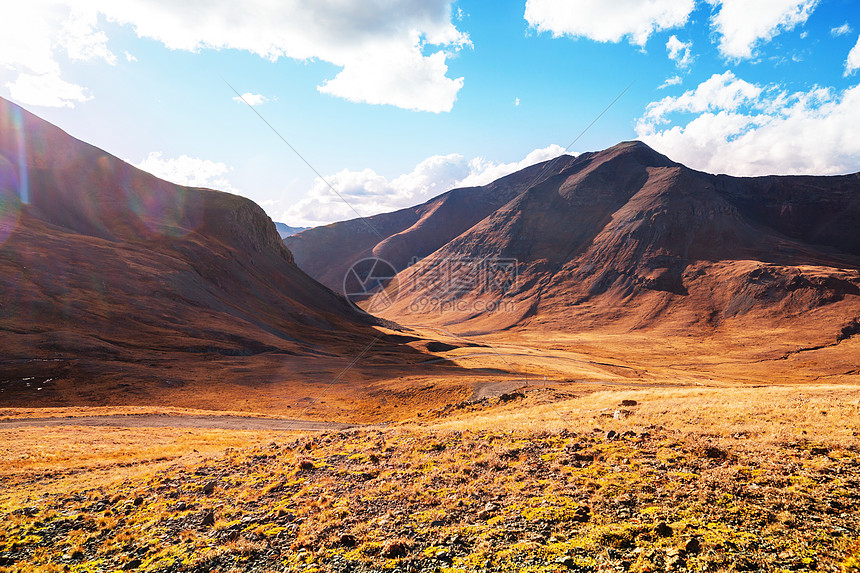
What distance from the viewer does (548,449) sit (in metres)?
11.0

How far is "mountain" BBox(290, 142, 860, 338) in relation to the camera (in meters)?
107

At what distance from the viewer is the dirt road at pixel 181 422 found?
24.2 meters

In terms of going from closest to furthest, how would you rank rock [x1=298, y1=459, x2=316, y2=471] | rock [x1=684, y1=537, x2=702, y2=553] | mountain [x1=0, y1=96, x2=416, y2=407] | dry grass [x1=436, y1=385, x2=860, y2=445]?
rock [x1=684, y1=537, x2=702, y2=553] → dry grass [x1=436, y1=385, x2=860, y2=445] → rock [x1=298, y1=459, x2=316, y2=471] → mountain [x1=0, y1=96, x2=416, y2=407]

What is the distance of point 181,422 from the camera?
26.6 m

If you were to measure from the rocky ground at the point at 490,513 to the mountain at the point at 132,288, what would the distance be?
99.0 ft

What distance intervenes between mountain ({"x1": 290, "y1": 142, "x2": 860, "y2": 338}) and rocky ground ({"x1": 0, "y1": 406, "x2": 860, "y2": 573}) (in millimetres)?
108854

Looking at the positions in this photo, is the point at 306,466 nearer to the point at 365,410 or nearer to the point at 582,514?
the point at 582,514

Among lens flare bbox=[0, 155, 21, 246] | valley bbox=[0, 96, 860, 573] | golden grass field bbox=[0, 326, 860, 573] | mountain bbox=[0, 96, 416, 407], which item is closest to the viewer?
golden grass field bbox=[0, 326, 860, 573]

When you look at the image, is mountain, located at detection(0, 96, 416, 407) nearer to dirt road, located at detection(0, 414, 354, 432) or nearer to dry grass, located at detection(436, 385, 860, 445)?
dirt road, located at detection(0, 414, 354, 432)

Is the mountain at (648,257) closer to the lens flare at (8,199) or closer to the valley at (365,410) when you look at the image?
the valley at (365,410)

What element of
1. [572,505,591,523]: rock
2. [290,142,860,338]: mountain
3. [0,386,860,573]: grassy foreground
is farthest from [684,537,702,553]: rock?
[290,142,860,338]: mountain

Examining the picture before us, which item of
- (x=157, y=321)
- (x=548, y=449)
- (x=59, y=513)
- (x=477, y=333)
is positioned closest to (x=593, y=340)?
(x=477, y=333)

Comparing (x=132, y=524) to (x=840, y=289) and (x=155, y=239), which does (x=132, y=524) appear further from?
(x=840, y=289)

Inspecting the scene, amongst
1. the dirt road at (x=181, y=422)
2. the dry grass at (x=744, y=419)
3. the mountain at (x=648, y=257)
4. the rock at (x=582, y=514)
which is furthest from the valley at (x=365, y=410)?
the mountain at (x=648, y=257)
